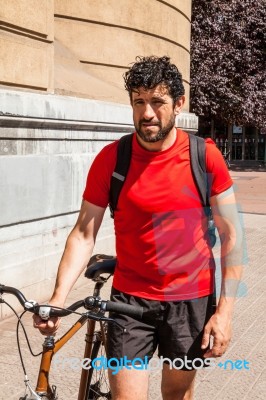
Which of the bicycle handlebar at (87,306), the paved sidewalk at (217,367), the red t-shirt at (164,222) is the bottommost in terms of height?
the paved sidewalk at (217,367)

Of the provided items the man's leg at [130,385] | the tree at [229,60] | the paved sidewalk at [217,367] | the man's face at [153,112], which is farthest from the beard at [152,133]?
the tree at [229,60]

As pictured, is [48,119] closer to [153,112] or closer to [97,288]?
[97,288]

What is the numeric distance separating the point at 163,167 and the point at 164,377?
0.93 metres

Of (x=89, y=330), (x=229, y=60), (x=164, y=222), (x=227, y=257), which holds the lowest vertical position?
(x=89, y=330)

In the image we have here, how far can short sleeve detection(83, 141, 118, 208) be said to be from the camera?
3080mm

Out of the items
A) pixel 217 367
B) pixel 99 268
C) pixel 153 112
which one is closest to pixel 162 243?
pixel 99 268

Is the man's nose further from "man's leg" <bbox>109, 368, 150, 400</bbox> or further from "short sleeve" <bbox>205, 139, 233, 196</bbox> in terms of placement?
"man's leg" <bbox>109, 368, 150, 400</bbox>

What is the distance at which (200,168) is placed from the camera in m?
2.99

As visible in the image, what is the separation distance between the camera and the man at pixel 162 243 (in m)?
2.93

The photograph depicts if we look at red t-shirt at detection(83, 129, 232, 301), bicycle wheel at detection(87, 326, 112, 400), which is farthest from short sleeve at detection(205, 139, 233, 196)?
bicycle wheel at detection(87, 326, 112, 400)

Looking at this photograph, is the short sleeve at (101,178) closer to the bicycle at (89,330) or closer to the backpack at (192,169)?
the backpack at (192,169)

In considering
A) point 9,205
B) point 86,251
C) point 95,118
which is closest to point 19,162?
point 9,205

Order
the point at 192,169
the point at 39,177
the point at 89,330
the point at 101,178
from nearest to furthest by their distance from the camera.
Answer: the point at 192,169
the point at 101,178
the point at 89,330
the point at 39,177

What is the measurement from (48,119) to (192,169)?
4.49 metres
